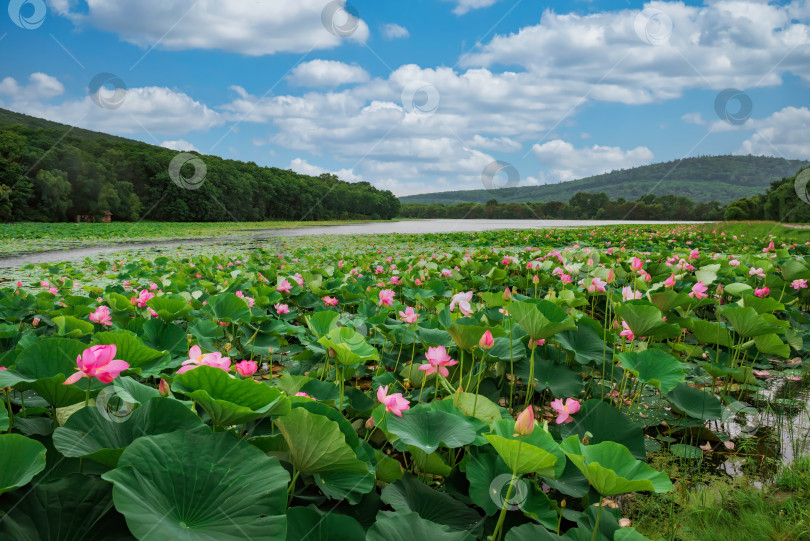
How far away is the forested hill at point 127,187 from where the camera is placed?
26609mm

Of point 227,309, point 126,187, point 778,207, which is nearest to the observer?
point 227,309

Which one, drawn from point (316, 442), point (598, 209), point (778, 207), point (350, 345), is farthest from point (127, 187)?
point (598, 209)

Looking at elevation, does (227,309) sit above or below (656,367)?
above

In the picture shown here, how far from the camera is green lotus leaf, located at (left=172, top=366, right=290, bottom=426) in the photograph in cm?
84

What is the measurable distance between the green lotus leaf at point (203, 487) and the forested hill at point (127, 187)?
3096 centimetres

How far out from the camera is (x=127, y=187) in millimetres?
30750

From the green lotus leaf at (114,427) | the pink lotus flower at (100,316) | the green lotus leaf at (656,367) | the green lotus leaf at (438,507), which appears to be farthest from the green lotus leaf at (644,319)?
the pink lotus flower at (100,316)

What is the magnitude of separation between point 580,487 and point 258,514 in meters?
0.83

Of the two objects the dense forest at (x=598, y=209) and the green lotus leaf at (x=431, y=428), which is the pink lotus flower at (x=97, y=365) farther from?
the dense forest at (x=598, y=209)

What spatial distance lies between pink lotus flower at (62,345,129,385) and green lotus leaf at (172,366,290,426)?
13 centimetres

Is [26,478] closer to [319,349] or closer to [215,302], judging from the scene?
[319,349]

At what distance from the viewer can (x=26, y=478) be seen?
2.24 ft

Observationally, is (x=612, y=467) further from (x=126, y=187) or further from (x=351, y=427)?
(x=126, y=187)

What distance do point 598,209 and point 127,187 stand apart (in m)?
48.5
